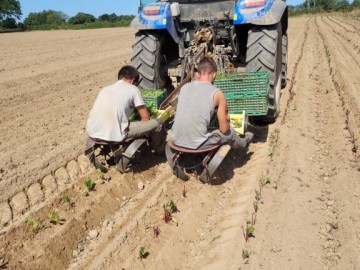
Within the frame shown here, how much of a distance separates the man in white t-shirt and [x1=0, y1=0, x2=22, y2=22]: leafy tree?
4695 centimetres

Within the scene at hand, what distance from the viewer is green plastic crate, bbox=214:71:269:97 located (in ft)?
14.7

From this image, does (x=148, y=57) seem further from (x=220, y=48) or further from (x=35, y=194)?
(x=35, y=194)

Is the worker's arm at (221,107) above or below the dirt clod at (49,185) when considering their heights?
above

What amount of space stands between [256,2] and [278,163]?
1910mm

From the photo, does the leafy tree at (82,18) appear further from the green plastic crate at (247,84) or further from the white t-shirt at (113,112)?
the white t-shirt at (113,112)

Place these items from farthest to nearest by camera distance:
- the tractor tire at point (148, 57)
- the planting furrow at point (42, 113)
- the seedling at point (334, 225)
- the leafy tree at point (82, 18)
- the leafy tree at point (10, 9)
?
1. the leafy tree at point (82, 18)
2. the leafy tree at point (10, 9)
3. the tractor tire at point (148, 57)
4. the planting furrow at point (42, 113)
5. the seedling at point (334, 225)

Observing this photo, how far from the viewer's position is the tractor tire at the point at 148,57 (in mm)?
5324

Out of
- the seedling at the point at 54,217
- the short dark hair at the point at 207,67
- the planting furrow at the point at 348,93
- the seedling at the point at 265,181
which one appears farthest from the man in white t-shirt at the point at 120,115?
the planting furrow at the point at 348,93

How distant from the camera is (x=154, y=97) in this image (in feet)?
16.4

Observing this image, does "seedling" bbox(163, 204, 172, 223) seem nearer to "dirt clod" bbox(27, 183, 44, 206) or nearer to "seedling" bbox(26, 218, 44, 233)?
"seedling" bbox(26, 218, 44, 233)

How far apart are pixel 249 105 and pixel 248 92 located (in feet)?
0.49

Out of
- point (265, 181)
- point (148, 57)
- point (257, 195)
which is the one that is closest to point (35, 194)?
point (257, 195)

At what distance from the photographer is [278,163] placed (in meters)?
4.34

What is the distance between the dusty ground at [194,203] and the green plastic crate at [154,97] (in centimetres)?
66
